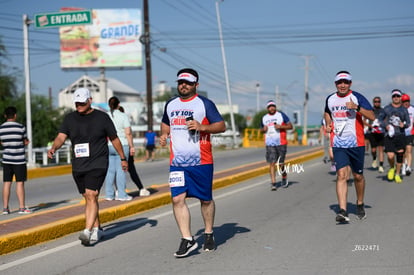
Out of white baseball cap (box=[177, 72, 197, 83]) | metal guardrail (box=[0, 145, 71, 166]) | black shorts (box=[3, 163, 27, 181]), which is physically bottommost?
metal guardrail (box=[0, 145, 71, 166])

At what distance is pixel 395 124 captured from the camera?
1215 centimetres

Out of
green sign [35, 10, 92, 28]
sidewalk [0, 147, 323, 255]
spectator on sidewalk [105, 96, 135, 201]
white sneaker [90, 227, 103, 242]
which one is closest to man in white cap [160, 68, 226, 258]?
white sneaker [90, 227, 103, 242]

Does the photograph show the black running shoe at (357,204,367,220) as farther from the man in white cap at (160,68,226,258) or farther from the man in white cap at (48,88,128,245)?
the man in white cap at (48,88,128,245)

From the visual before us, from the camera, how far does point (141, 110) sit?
9019cm

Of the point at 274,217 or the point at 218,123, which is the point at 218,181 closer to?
the point at 274,217

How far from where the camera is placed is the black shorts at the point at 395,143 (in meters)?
12.3

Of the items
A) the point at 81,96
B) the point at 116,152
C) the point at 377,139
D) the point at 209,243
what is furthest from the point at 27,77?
the point at 209,243

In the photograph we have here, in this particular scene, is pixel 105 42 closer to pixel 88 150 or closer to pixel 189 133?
pixel 88 150

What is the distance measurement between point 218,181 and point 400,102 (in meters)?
4.41

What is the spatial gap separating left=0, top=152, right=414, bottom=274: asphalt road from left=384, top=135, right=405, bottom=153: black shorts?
9.81ft

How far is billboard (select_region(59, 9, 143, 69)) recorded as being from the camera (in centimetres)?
5769

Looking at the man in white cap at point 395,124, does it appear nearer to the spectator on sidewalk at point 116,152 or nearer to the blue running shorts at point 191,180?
the spectator on sidewalk at point 116,152

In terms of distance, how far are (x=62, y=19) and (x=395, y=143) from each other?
481 inches

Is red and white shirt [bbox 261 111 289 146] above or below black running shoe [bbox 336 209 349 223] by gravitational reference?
above
